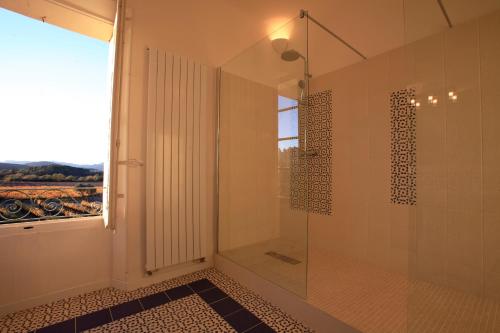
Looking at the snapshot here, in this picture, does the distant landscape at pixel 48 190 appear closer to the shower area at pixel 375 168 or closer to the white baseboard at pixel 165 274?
the white baseboard at pixel 165 274

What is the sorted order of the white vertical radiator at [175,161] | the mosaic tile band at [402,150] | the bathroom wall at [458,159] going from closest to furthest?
1. the bathroom wall at [458,159]
2. the white vertical radiator at [175,161]
3. the mosaic tile band at [402,150]

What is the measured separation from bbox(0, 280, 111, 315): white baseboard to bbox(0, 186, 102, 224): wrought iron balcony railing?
551mm

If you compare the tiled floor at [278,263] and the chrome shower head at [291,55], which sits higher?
the chrome shower head at [291,55]

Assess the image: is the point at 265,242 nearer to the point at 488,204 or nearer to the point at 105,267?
the point at 105,267

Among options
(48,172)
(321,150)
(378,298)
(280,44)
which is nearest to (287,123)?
(280,44)

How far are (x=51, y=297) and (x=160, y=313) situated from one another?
33.5 inches

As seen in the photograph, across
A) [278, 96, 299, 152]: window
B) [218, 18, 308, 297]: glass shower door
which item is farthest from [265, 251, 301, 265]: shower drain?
[278, 96, 299, 152]: window

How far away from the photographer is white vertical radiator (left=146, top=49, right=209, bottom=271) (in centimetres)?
202

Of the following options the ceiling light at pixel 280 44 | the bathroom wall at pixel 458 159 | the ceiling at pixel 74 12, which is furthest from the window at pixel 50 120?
the bathroom wall at pixel 458 159

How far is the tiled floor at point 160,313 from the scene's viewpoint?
1.50 m

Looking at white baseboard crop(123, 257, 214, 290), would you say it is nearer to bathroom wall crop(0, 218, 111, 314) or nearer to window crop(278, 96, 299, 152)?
bathroom wall crop(0, 218, 111, 314)

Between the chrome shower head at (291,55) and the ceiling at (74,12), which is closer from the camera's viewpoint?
the ceiling at (74,12)

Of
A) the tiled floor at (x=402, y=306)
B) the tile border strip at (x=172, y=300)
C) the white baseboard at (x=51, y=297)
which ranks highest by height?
the tiled floor at (x=402, y=306)

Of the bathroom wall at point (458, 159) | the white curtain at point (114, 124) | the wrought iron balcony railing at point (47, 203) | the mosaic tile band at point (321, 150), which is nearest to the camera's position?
the bathroom wall at point (458, 159)
